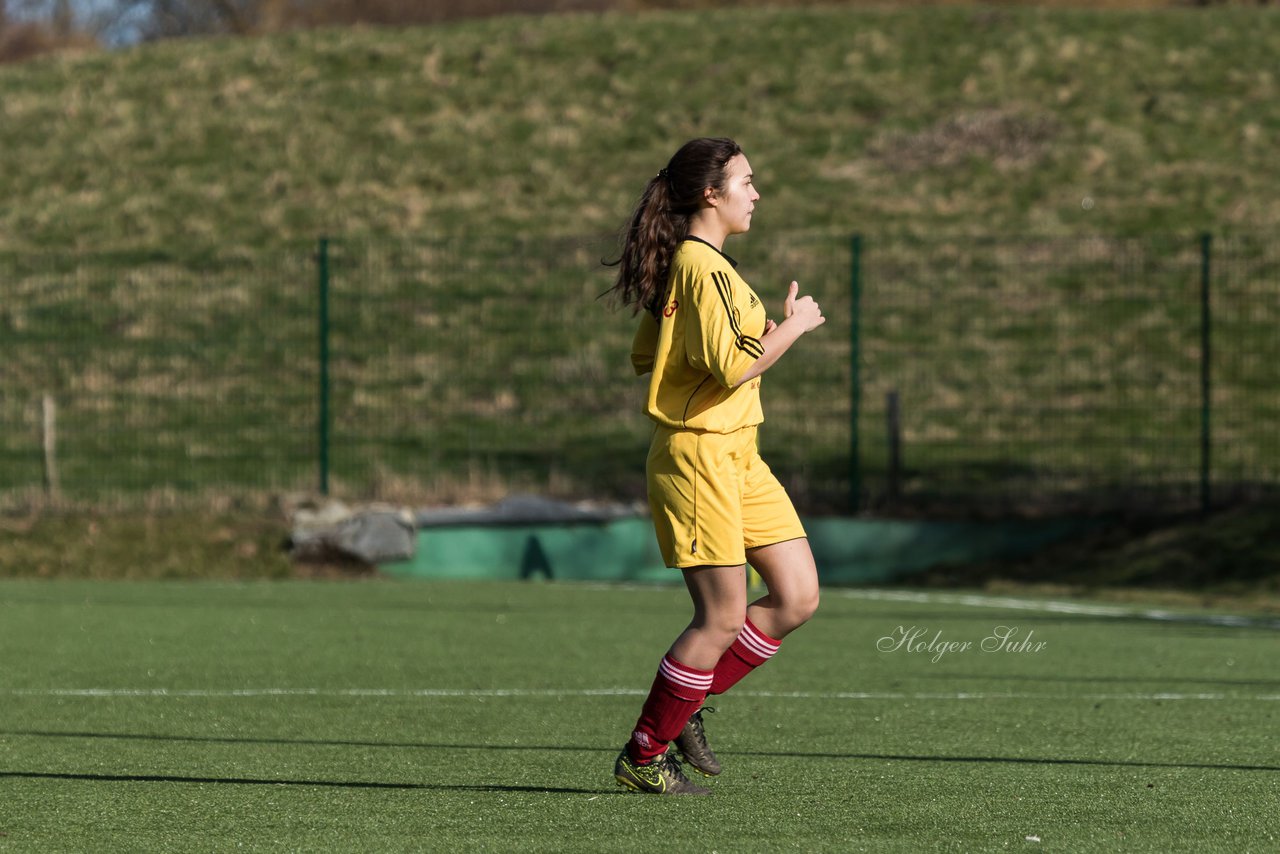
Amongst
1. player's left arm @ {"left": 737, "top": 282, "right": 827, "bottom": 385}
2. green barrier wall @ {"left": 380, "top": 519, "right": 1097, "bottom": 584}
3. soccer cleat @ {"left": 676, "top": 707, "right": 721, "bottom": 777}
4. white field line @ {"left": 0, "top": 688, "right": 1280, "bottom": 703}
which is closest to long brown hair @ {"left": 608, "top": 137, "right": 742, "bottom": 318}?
player's left arm @ {"left": 737, "top": 282, "right": 827, "bottom": 385}

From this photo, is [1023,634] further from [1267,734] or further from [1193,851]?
[1193,851]

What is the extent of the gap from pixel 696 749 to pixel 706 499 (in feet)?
2.78

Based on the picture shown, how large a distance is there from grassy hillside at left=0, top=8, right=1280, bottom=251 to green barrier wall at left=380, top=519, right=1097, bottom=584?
13.6m

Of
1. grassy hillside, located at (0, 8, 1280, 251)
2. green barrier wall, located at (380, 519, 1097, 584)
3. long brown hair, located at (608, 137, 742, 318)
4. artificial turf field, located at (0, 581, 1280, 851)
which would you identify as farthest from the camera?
grassy hillside, located at (0, 8, 1280, 251)

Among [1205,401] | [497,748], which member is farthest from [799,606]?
[1205,401]

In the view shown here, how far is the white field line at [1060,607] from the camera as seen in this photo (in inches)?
474

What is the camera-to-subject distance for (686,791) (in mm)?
5641

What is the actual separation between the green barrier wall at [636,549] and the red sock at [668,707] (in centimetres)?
1025

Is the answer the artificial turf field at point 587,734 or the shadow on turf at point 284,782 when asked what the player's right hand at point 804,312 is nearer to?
the artificial turf field at point 587,734

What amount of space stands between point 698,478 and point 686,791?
Result: 0.96 m

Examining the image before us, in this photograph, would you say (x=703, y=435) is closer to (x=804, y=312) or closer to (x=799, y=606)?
(x=804, y=312)

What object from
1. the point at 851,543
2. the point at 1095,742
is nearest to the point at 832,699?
the point at 1095,742

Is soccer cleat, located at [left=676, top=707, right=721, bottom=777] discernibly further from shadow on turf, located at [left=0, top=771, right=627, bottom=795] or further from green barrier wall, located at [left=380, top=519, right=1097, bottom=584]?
green barrier wall, located at [left=380, top=519, right=1097, bottom=584]

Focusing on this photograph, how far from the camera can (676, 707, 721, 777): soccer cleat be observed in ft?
18.9
